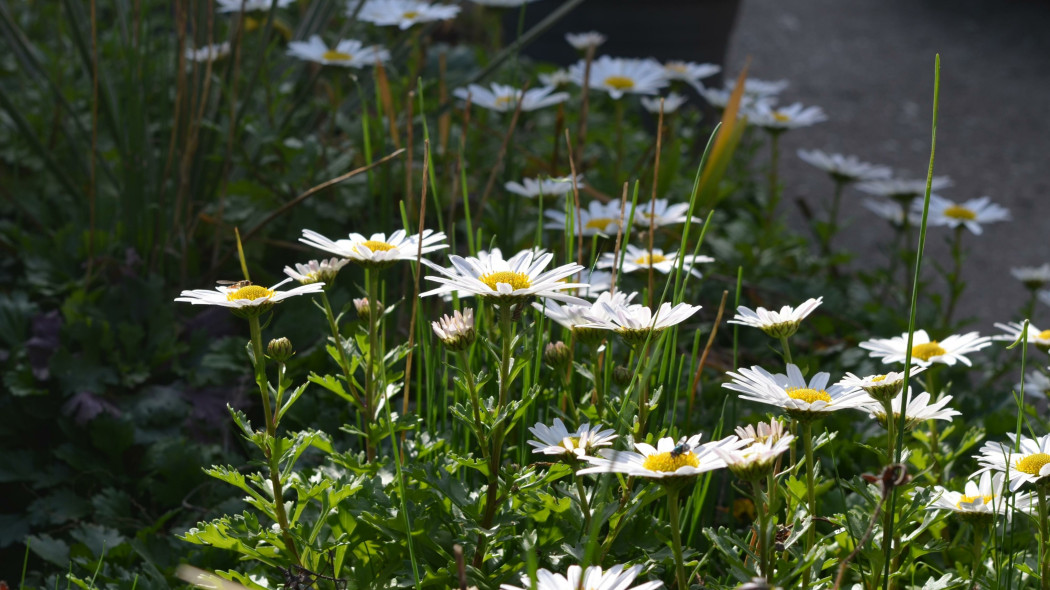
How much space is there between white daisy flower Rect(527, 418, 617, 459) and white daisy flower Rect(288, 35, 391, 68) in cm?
116

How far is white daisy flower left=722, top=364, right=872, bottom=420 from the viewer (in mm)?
806

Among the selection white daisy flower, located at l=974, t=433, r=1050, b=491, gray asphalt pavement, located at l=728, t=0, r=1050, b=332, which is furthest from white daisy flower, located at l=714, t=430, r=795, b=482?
gray asphalt pavement, located at l=728, t=0, r=1050, b=332

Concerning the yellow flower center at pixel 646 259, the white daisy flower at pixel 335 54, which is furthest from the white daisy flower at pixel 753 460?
the white daisy flower at pixel 335 54

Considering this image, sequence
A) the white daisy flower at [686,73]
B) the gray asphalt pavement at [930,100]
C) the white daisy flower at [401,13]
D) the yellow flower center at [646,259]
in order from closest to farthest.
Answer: the yellow flower center at [646,259] < the white daisy flower at [401,13] < the white daisy flower at [686,73] < the gray asphalt pavement at [930,100]

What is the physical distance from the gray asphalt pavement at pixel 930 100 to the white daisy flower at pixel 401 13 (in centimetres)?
142

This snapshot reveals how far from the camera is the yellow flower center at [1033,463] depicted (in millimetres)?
878

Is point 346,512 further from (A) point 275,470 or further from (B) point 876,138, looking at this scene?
(B) point 876,138

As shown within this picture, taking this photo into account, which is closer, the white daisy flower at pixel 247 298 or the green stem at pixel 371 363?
the white daisy flower at pixel 247 298

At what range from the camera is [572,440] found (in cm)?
87

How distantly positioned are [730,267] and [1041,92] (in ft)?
11.9

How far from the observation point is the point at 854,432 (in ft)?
5.20

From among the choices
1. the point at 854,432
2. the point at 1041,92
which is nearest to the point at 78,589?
the point at 854,432

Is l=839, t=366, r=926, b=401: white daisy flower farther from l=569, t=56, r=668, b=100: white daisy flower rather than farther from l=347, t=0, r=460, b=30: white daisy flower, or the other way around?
l=347, t=0, r=460, b=30: white daisy flower

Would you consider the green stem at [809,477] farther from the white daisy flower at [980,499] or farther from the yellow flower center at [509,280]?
the yellow flower center at [509,280]
